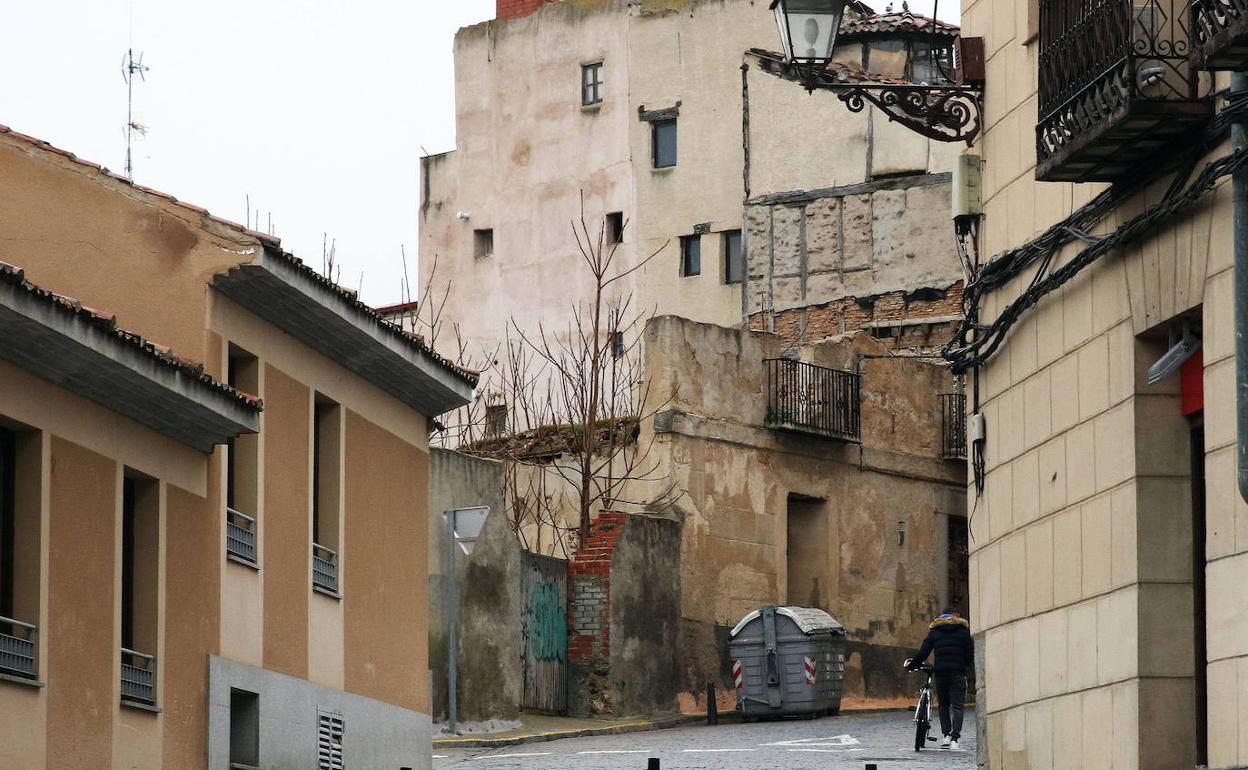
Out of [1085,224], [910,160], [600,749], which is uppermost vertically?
[910,160]

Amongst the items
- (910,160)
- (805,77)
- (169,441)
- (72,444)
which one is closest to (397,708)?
(169,441)

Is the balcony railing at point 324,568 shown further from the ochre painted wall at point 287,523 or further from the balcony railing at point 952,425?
the balcony railing at point 952,425

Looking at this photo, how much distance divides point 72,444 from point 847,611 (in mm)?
21987

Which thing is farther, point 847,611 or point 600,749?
point 847,611

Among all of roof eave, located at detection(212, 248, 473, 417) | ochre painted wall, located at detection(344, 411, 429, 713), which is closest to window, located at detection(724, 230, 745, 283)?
roof eave, located at detection(212, 248, 473, 417)

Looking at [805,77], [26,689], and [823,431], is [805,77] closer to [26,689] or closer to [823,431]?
[26,689]

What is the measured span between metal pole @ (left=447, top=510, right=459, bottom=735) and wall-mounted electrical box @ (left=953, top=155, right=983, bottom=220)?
38.7 feet

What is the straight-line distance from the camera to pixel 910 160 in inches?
1938

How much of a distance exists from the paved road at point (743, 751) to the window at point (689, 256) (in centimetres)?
2219

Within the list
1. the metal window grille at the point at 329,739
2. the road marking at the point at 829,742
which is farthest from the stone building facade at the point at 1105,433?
the road marking at the point at 829,742

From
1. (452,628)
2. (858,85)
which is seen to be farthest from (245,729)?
(858,85)

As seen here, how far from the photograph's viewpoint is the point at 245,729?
69.3 feet

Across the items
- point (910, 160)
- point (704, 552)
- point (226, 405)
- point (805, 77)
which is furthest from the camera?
point (910, 160)

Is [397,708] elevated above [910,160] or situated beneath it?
situated beneath
